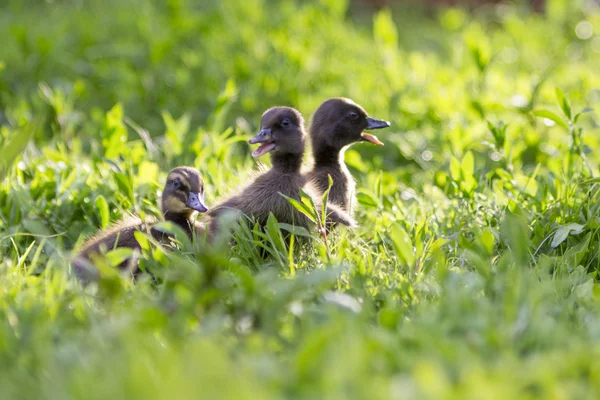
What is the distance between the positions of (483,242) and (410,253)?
0.30 metres

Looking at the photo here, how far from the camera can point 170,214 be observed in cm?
418

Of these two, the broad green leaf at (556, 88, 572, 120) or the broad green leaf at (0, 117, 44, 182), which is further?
the broad green leaf at (556, 88, 572, 120)

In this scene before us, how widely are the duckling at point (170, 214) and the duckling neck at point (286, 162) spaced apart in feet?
2.09

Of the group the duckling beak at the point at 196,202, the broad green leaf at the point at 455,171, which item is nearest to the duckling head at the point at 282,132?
the duckling beak at the point at 196,202

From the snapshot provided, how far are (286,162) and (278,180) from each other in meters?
0.22

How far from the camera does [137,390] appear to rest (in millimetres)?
2080

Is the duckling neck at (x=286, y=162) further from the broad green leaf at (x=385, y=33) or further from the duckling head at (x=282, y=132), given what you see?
the broad green leaf at (x=385, y=33)

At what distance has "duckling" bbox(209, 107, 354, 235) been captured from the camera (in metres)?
4.20

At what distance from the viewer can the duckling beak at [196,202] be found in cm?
395

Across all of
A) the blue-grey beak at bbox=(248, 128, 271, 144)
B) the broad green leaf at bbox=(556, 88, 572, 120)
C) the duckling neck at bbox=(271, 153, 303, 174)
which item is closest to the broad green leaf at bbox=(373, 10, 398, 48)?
the broad green leaf at bbox=(556, 88, 572, 120)

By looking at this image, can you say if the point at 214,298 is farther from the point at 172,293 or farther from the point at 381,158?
the point at 381,158

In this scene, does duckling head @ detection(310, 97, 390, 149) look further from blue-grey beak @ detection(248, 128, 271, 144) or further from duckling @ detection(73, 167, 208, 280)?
duckling @ detection(73, 167, 208, 280)

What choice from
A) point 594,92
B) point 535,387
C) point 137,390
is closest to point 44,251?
point 137,390

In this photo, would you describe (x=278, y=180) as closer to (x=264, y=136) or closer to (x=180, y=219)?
(x=264, y=136)
